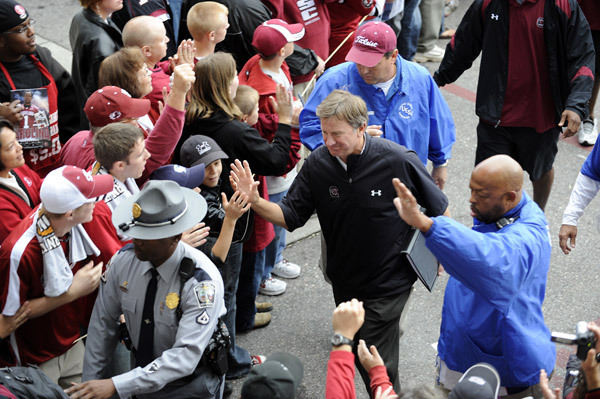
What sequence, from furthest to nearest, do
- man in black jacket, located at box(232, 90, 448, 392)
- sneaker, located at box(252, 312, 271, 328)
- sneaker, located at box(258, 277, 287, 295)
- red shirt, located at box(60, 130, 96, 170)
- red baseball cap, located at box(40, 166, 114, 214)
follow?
sneaker, located at box(258, 277, 287, 295) → sneaker, located at box(252, 312, 271, 328) → red shirt, located at box(60, 130, 96, 170) → man in black jacket, located at box(232, 90, 448, 392) → red baseball cap, located at box(40, 166, 114, 214)

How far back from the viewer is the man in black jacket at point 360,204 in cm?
412

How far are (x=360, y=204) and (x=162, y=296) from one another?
1.37 metres

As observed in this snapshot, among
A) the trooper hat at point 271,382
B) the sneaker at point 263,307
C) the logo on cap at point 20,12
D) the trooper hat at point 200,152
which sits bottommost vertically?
the sneaker at point 263,307

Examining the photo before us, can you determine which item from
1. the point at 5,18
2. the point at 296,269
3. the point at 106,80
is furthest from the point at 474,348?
the point at 5,18

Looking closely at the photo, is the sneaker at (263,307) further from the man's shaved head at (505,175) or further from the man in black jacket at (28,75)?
the man's shaved head at (505,175)

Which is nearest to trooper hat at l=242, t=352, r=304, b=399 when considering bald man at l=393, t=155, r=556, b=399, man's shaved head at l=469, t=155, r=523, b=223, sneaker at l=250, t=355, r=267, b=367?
bald man at l=393, t=155, r=556, b=399

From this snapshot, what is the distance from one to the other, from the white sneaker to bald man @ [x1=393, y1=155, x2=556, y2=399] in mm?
2146

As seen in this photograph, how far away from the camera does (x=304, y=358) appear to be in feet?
16.5

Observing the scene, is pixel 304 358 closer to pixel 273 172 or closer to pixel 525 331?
pixel 273 172


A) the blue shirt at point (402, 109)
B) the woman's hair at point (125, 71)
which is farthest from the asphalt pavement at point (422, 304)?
the woman's hair at point (125, 71)

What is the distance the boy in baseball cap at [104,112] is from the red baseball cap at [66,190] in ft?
2.50

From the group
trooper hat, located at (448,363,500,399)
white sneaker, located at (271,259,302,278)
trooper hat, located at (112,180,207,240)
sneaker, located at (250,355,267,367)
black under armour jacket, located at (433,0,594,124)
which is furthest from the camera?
white sneaker, located at (271,259,302,278)

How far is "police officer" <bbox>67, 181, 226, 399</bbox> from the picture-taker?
3.23m

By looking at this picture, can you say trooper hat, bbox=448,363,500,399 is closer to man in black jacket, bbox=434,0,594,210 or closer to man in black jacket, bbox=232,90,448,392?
man in black jacket, bbox=232,90,448,392
